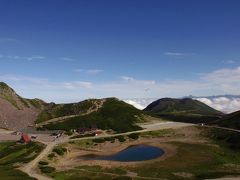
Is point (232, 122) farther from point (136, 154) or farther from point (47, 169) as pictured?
point (47, 169)

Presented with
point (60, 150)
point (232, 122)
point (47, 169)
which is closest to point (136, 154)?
point (60, 150)

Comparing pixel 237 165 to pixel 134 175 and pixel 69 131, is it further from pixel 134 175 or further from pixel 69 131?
pixel 69 131

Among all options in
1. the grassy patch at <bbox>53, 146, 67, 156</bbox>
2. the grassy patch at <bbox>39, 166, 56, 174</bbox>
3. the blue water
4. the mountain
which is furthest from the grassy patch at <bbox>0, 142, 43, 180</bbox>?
the mountain

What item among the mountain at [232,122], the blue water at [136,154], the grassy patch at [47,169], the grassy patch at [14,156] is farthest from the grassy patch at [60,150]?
the mountain at [232,122]

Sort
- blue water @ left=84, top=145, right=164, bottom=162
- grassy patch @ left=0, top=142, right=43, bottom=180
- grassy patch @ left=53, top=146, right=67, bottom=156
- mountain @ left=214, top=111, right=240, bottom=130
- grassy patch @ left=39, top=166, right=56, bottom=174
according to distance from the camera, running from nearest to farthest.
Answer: grassy patch @ left=0, top=142, right=43, bottom=180
grassy patch @ left=39, top=166, right=56, bottom=174
blue water @ left=84, top=145, right=164, bottom=162
grassy patch @ left=53, top=146, right=67, bottom=156
mountain @ left=214, top=111, right=240, bottom=130

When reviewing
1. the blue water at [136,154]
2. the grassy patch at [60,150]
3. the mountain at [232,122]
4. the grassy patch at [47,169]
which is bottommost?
the grassy patch at [47,169]

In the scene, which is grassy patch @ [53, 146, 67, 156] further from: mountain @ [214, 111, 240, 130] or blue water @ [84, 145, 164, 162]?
mountain @ [214, 111, 240, 130]

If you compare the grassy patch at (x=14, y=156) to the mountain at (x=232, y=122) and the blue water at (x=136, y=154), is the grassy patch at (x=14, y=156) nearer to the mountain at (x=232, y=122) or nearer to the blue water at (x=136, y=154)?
the blue water at (x=136, y=154)

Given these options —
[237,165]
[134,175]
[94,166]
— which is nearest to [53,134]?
[94,166]
